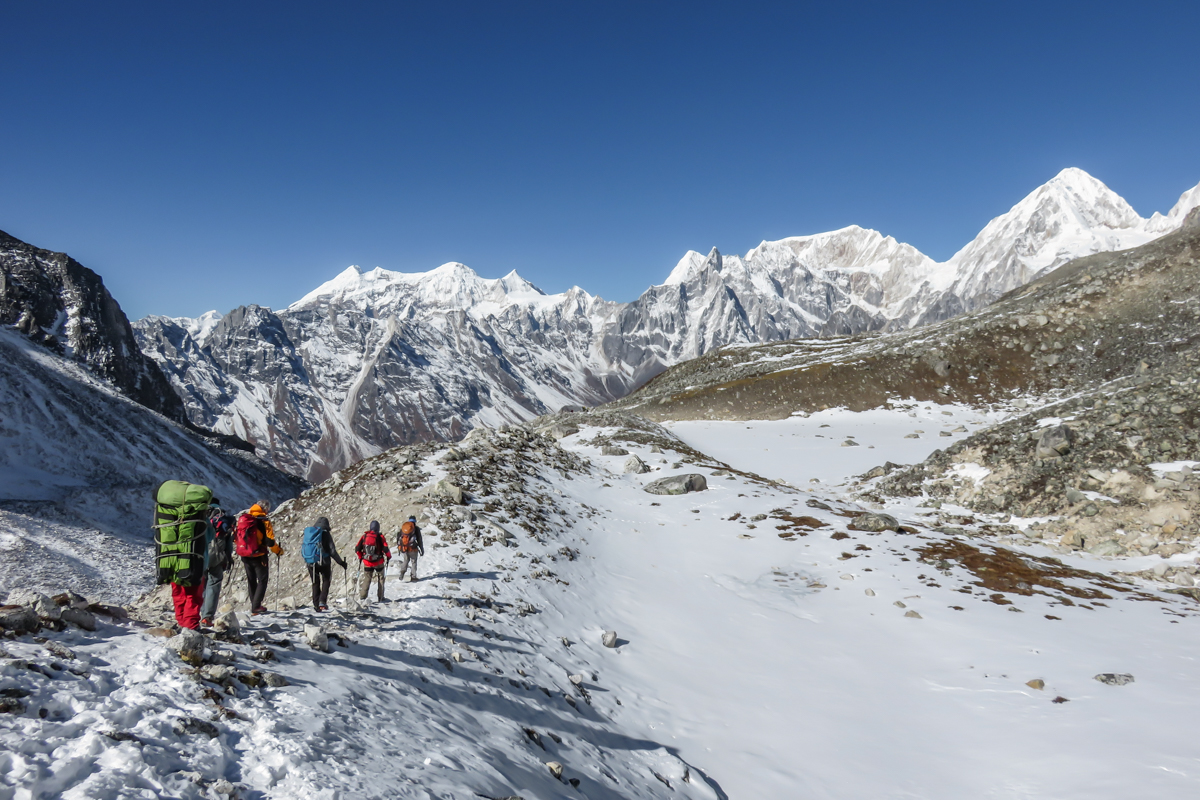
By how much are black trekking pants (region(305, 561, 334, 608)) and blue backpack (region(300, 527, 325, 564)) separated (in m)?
0.20

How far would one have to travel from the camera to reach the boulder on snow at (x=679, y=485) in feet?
105

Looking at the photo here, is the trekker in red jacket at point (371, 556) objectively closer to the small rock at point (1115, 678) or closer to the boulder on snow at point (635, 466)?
the small rock at point (1115, 678)

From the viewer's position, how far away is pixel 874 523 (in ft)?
80.0

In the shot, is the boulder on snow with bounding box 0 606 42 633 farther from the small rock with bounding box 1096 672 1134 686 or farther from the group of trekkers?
the small rock with bounding box 1096 672 1134 686

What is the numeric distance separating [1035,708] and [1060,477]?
1967 cm

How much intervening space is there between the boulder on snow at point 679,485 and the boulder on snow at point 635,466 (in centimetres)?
350

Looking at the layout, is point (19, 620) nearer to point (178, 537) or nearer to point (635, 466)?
point (178, 537)

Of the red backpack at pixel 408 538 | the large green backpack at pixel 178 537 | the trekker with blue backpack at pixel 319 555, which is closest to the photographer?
the large green backpack at pixel 178 537

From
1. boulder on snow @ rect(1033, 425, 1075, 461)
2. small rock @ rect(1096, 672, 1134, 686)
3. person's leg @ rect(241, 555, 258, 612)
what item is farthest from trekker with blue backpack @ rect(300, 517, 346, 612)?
boulder on snow @ rect(1033, 425, 1075, 461)

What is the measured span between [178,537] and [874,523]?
24.9 m

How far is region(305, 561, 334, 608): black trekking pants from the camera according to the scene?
13805 mm

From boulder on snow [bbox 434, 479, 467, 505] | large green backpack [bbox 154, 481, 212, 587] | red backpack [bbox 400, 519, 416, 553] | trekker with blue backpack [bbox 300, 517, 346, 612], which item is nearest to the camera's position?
large green backpack [bbox 154, 481, 212, 587]

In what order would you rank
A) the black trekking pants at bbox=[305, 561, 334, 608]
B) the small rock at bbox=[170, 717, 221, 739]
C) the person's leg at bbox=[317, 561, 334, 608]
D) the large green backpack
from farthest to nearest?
the person's leg at bbox=[317, 561, 334, 608], the black trekking pants at bbox=[305, 561, 334, 608], the large green backpack, the small rock at bbox=[170, 717, 221, 739]

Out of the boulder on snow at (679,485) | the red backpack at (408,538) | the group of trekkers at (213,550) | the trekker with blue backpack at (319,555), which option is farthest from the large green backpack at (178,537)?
the boulder on snow at (679,485)
